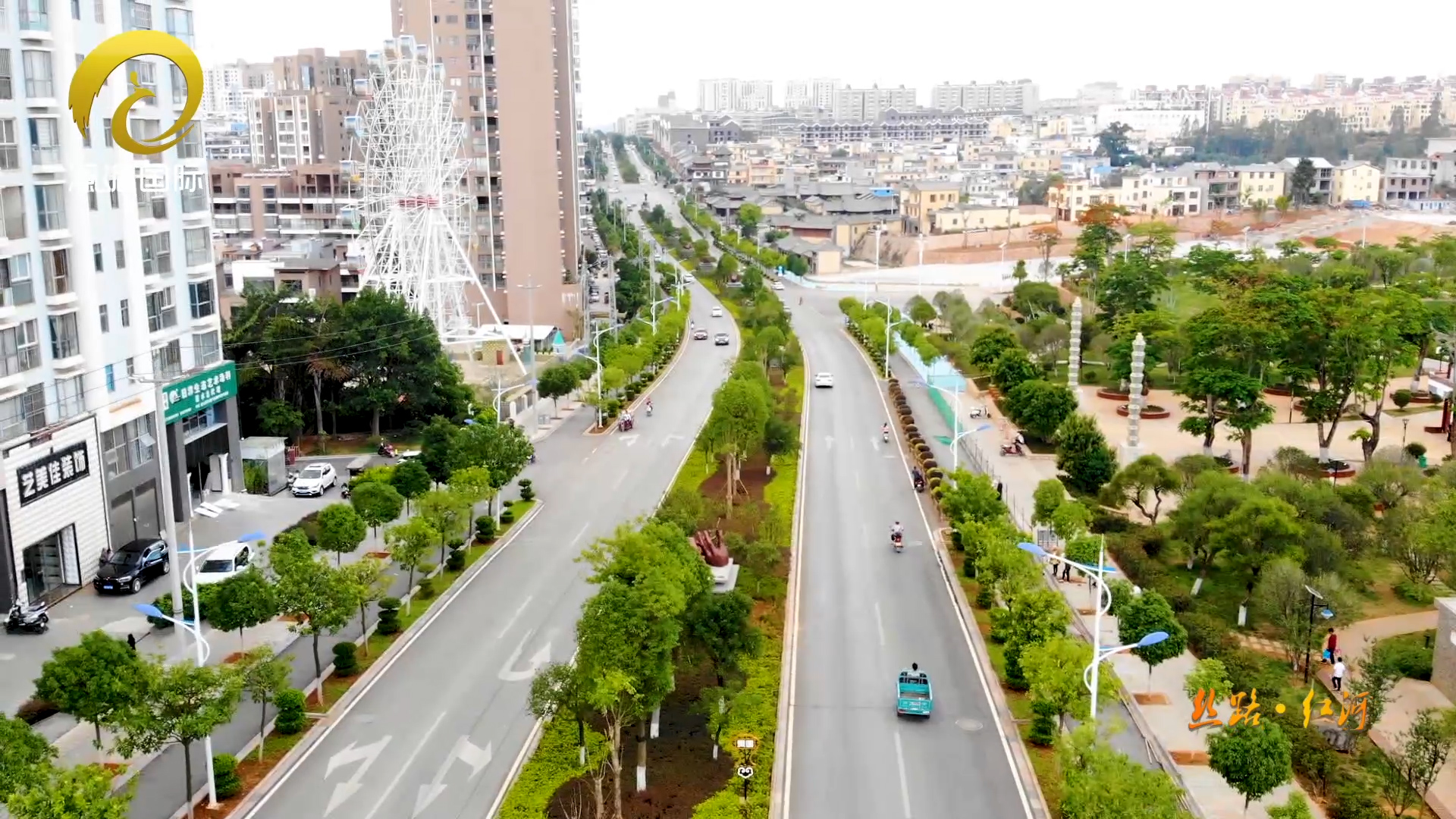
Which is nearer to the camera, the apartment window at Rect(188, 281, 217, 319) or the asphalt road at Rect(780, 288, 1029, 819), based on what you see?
the asphalt road at Rect(780, 288, 1029, 819)

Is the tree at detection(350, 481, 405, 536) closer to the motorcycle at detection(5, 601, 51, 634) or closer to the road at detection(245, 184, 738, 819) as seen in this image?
the road at detection(245, 184, 738, 819)

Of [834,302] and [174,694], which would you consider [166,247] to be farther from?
[834,302]

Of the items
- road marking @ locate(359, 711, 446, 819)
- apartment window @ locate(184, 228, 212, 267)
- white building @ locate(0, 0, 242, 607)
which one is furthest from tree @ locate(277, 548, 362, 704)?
apartment window @ locate(184, 228, 212, 267)

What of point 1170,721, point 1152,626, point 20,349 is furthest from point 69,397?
point 1170,721

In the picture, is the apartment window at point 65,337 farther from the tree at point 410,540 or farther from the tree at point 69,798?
the tree at point 69,798

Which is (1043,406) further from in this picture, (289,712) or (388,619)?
(289,712)

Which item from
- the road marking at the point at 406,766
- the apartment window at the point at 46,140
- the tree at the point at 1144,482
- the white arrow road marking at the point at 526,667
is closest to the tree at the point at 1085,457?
the tree at the point at 1144,482
